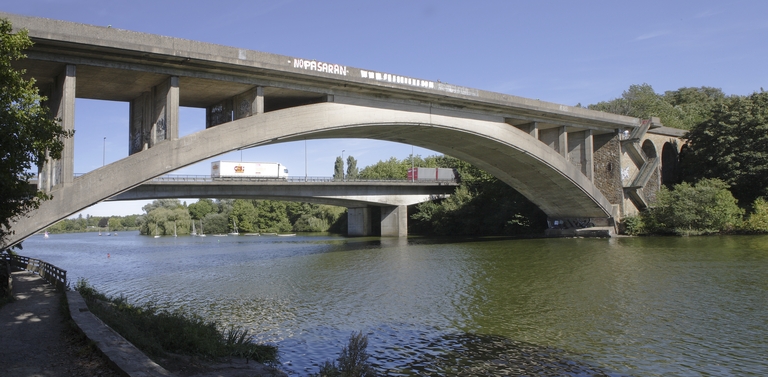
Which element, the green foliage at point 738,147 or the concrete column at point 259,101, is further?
the green foliage at point 738,147

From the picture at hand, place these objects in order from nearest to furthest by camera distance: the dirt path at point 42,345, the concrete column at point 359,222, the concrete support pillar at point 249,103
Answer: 1. the dirt path at point 42,345
2. the concrete support pillar at point 249,103
3. the concrete column at point 359,222

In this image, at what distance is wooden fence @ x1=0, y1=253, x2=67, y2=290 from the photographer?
1648cm

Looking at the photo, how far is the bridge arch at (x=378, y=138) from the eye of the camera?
744 inches

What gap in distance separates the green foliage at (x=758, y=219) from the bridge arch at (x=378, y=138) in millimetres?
9866

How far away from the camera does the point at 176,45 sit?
2030 centimetres

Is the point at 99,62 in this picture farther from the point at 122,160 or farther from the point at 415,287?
the point at 415,287

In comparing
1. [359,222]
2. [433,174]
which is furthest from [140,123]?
[433,174]

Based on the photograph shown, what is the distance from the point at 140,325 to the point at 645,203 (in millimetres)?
41626

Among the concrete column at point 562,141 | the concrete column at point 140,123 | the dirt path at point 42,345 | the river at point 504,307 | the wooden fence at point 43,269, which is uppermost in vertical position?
the concrete column at point 562,141

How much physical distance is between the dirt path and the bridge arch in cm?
514

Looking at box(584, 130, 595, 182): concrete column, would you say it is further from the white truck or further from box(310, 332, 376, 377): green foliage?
box(310, 332, 376, 377): green foliage

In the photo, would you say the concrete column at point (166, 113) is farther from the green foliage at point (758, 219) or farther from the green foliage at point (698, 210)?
the green foliage at point (758, 219)

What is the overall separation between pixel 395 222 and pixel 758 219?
36424 mm

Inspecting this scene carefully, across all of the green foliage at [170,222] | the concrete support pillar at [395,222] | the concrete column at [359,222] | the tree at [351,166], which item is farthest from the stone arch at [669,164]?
the tree at [351,166]
